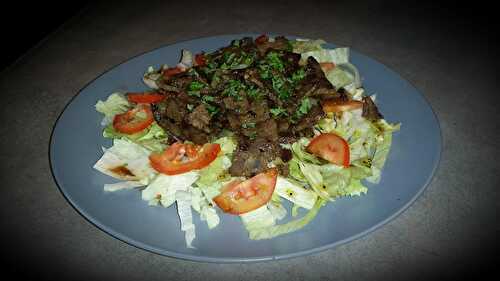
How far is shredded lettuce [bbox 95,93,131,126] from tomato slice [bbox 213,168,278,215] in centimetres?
140

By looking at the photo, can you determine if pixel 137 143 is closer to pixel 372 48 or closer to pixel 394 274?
pixel 394 274

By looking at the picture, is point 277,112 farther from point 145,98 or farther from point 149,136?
point 145,98

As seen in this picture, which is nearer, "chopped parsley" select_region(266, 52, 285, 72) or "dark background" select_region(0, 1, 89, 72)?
"chopped parsley" select_region(266, 52, 285, 72)

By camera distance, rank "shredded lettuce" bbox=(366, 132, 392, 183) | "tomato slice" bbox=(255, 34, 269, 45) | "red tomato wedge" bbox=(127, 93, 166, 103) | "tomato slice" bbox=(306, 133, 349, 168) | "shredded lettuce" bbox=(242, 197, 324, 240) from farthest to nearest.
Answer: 1. "tomato slice" bbox=(255, 34, 269, 45)
2. "red tomato wedge" bbox=(127, 93, 166, 103)
3. "tomato slice" bbox=(306, 133, 349, 168)
4. "shredded lettuce" bbox=(366, 132, 392, 183)
5. "shredded lettuce" bbox=(242, 197, 324, 240)

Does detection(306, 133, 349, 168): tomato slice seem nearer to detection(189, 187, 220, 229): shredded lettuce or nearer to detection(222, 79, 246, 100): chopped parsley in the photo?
detection(222, 79, 246, 100): chopped parsley

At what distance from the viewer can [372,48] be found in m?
6.26

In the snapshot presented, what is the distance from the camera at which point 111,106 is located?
13.6 ft

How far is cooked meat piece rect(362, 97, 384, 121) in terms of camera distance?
3982mm

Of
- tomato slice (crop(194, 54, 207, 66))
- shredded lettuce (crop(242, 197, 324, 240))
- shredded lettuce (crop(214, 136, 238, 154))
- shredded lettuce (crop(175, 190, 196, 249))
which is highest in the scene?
tomato slice (crop(194, 54, 207, 66))

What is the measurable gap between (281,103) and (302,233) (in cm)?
138

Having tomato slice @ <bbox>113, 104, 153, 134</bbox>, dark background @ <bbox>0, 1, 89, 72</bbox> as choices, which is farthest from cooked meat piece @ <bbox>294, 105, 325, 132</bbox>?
dark background @ <bbox>0, 1, 89, 72</bbox>

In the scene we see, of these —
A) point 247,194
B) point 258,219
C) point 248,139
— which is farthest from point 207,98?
point 258,219

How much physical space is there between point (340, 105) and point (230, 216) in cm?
159

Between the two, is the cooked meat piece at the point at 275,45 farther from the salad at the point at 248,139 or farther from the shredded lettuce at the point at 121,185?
the shredded lettuce at the point at 121,185
